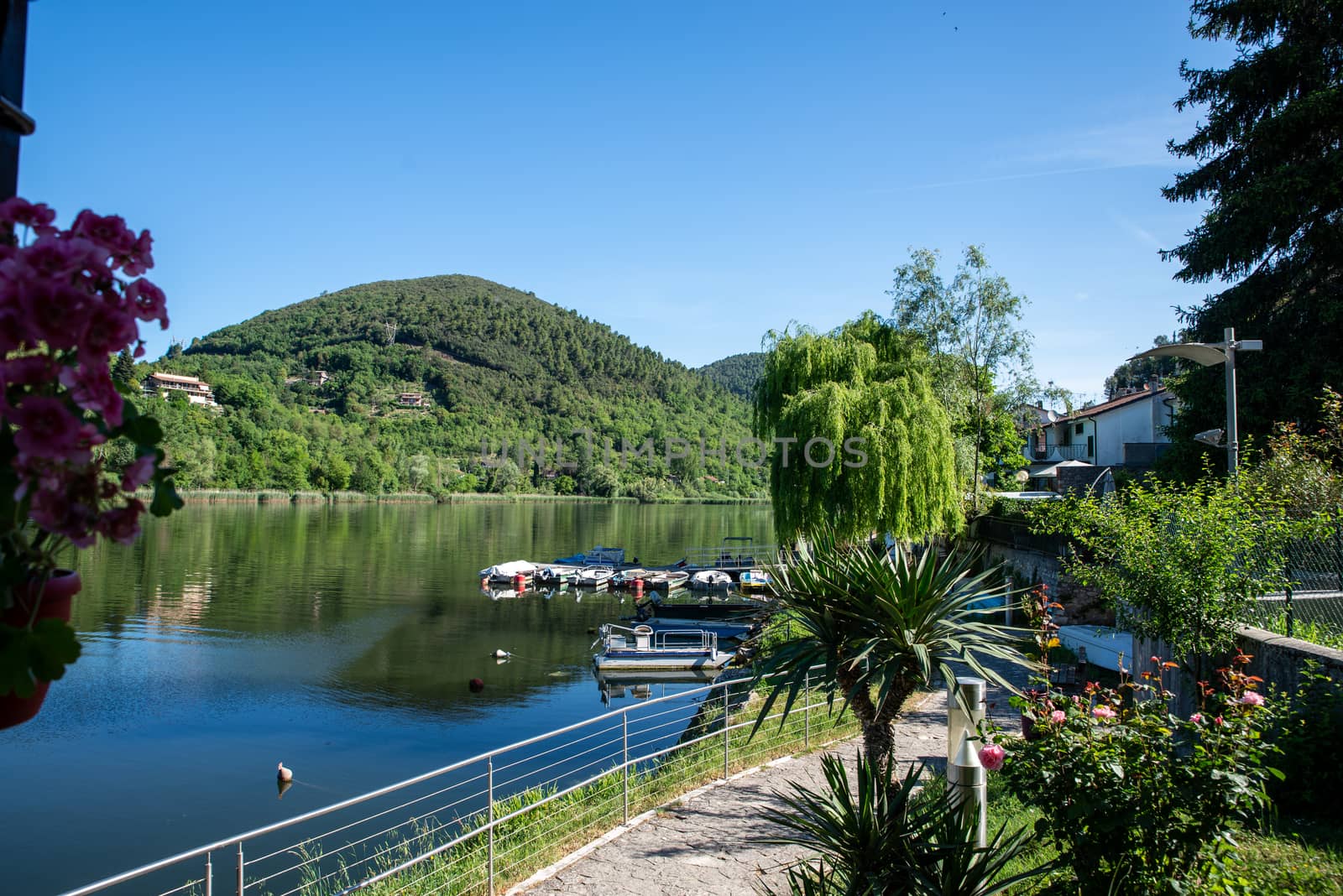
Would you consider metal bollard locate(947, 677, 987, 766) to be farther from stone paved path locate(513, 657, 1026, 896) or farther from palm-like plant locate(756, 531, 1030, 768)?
stone paved path locate(513, 657, 1026, 896)

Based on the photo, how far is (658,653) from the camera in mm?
24062

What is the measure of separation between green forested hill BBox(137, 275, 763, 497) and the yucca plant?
67.4 meters

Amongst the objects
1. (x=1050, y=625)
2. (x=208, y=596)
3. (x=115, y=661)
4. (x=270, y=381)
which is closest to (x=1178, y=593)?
(x=1050, y=625)

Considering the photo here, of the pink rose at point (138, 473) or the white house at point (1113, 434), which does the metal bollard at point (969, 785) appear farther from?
the white house at point (1113, 434)

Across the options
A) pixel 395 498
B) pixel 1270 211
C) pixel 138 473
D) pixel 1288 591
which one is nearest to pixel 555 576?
pixel 1270 211

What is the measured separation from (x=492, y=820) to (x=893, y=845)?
133 inches

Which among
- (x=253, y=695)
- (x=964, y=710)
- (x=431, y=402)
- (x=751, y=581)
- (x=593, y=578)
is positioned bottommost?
(x=253, y=695)

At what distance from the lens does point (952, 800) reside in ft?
16.2

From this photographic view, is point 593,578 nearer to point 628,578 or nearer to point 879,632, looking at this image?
point 628,578

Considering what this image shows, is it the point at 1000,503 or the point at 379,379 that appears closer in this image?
the point at 1000,503

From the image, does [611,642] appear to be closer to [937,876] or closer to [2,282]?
[937,876]

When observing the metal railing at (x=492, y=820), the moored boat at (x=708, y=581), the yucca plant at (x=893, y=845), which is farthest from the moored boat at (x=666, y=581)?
the yucca plant at (x=893, y=845)

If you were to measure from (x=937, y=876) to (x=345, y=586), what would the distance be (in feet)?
123

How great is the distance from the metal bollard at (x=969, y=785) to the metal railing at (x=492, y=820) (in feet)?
5.33
